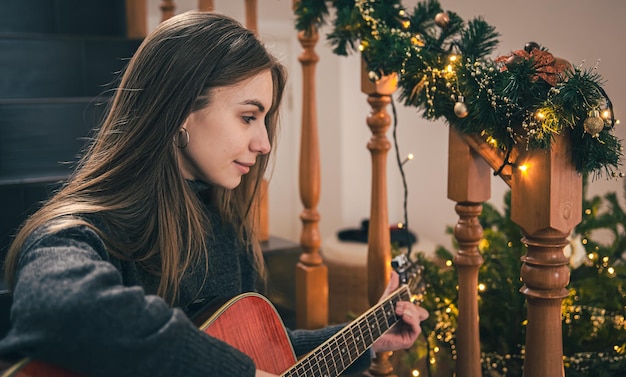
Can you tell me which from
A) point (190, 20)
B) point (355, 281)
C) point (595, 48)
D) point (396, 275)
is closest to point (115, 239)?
point (190, 20)

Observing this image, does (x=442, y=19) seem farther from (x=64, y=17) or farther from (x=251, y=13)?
(x=64, y=17)

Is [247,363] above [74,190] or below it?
below

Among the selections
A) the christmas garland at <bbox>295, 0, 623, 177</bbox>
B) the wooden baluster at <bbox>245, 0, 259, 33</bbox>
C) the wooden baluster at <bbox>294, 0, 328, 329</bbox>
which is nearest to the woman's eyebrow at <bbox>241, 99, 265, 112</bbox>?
the christmas garland at <bbox>295, 0, 623, 177</bbox>

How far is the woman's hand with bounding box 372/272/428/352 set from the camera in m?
1.57

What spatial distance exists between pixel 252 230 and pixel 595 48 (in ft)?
4.87

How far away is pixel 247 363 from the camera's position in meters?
1.13

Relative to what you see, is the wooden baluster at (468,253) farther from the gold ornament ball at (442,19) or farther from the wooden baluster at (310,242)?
the wooden baluster at (310,242)

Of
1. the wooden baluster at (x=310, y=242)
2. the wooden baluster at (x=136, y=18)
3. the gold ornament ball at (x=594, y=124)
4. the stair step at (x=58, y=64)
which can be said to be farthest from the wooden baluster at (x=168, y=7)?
the gold ornament ball at (x=594, y=124)

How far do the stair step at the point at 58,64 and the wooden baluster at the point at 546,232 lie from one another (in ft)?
4.34

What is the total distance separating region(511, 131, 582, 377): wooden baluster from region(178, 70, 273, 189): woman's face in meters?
0.47

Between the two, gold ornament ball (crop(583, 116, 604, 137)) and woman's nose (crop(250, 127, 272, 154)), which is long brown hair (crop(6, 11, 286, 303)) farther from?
gold ornament ball (crop(583, 116, 604, 137))

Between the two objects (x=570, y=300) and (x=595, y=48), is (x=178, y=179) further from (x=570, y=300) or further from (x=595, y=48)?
(x=595, y=48)

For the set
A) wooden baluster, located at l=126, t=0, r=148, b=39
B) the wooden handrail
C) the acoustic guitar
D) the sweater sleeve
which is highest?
wooden baluster, located at l=126, t=0, r=148, b=39

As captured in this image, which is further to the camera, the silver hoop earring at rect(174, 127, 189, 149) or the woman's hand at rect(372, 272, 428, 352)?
the woman's hand at rect(372, 272, 428, 352)
